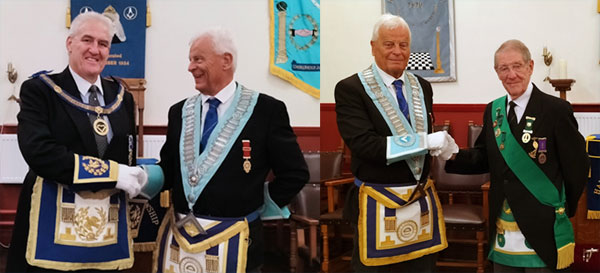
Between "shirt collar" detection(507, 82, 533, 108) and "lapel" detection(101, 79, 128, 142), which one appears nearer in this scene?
"lapel" detection(101, 79, 128, 142)

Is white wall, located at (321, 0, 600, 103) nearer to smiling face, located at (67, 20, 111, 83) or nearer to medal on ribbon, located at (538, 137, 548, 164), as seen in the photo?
medal on ribbon, located at (538, 137, 548, 164)

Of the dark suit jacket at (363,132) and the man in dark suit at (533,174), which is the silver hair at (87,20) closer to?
the dark suit jacket at (363,132)

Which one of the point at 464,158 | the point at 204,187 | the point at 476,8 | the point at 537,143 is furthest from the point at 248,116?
the point at 476,8

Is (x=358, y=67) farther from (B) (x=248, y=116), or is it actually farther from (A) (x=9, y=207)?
(A) (x=9, y=207)

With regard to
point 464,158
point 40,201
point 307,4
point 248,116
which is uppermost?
point 307,4

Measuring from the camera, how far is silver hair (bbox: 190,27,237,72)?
2014 mm

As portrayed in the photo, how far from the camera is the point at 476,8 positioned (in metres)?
2.98

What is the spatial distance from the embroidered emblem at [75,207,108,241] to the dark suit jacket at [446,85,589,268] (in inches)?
61.1

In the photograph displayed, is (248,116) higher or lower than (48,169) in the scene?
higher

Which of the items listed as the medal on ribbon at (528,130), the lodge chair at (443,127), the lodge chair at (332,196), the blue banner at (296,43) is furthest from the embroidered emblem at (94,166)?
the lodge chair at (443,127)

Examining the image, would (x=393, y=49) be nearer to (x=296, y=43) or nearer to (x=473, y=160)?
(x=296, y=43)

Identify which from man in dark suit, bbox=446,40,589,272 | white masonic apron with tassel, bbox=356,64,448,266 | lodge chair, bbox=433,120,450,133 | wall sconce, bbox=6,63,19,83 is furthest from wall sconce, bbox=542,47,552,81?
wall sconce, bbox=6,63,19,83

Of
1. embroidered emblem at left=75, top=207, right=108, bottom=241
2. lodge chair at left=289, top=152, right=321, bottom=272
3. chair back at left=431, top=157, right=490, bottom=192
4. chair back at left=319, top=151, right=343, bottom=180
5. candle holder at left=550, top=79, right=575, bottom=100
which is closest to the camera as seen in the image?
embroidered emblem at left=75, top=207, right=108, bottom=241

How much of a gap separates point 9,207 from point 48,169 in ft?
1.89
